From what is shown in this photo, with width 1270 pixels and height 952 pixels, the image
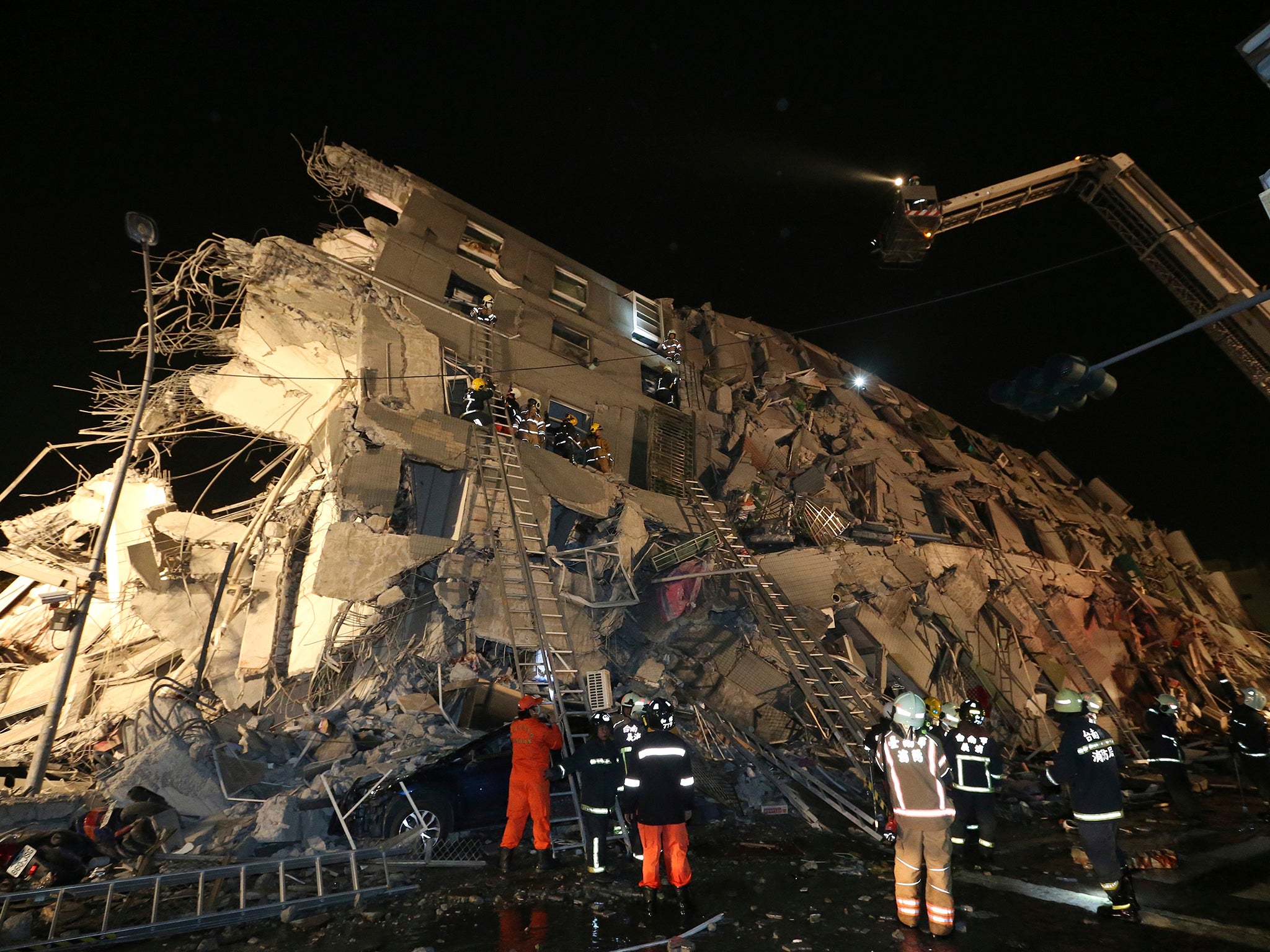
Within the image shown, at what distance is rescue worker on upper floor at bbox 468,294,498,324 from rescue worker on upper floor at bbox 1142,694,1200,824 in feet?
40.2

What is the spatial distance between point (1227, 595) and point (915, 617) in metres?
19.0

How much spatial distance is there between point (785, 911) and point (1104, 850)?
231 cm

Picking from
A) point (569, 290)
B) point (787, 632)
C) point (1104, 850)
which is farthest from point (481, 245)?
point (1104, 850)

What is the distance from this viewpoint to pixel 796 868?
5715 mm

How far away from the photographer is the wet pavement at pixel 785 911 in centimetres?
416

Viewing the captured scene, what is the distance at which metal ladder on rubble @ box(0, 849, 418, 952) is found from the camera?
452 centimetres

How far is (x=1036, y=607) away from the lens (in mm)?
15359

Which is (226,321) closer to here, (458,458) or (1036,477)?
(458,458)

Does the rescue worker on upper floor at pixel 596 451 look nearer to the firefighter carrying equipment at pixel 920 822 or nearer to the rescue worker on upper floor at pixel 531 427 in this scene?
the rescue worker on upper floor at pixel 531 427

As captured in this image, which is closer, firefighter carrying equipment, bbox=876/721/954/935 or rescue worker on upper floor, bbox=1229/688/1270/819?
firefighter carrying equipment, bbox=876/721/954/935

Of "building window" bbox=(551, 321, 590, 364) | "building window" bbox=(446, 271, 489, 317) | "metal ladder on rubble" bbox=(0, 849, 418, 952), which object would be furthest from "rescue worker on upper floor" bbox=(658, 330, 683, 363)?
"metal ladder on rubble" bbox=(0, 849, 418, 952)

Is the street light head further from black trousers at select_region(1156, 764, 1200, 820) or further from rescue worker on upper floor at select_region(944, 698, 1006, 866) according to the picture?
black trousers at select_region(1156, 764, 1200, 820)

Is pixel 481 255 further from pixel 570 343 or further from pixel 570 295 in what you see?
pixel 570 343

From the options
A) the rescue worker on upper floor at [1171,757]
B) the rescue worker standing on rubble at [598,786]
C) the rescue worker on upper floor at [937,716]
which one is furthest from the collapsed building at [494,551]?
the rescue worker on upper floor at [1171,757]
